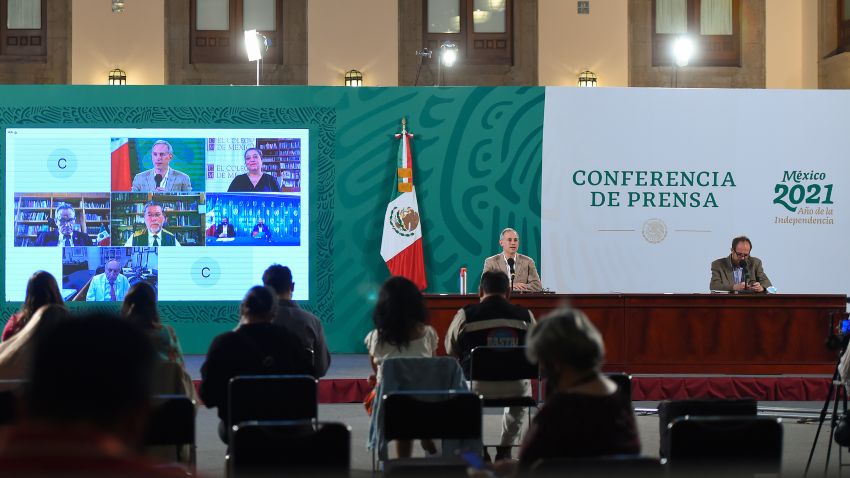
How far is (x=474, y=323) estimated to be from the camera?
6543 millimetres

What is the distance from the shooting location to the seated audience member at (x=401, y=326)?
5.69 metres

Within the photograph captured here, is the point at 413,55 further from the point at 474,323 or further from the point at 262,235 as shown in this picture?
the point at 474,323

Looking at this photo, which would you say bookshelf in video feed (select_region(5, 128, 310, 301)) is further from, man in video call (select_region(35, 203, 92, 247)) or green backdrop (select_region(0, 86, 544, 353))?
green backdrop (select_region(0, 86, 544, 353))

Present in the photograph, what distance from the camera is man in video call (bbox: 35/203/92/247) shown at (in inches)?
450

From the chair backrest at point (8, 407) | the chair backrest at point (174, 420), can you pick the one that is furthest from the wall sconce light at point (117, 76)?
the chair backrest at point (174, 420)

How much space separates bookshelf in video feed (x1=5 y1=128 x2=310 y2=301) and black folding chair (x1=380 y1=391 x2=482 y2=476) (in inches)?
274

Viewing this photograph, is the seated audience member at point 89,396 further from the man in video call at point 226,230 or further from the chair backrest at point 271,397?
the man in video call at point 226,230

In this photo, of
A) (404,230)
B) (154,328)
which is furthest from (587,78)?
(154,328)

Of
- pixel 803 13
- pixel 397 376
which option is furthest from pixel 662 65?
pixel 397 376

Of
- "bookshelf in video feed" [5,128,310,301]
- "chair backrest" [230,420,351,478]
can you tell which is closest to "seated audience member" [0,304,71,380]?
"chair backrest" [230,420,351,478]

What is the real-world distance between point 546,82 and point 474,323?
10.7m

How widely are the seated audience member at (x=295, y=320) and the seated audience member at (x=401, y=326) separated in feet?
1.26

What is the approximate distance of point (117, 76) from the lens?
16.1m

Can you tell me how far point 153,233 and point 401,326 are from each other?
20.9 ft
